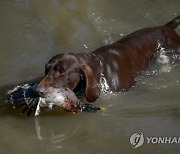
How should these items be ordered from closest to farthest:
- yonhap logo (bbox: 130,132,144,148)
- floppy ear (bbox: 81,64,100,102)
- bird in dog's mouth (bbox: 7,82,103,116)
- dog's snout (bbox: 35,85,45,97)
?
yonhap logo (bbox: 130,132,144,148) → dog's snout (bbox: 35,85,45,97) → bird in dog's mouth (bbox: 7,82,103,116) → floppy ear (bbox: 81,64,100,102)

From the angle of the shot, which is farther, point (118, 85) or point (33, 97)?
point (118, 85)

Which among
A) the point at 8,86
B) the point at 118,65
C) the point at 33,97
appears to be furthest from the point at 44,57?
the point at 33,97

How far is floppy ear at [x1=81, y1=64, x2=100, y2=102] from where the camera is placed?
19.0ft

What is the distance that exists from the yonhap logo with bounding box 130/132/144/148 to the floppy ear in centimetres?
76

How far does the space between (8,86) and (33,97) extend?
121 centimetres

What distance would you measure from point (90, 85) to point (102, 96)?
53 centimetres

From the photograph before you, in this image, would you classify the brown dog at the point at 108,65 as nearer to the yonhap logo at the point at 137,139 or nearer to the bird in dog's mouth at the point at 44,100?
the bird in dog's mouth at the point at 44,100

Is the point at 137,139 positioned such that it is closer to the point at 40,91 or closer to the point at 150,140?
the point at 150,140

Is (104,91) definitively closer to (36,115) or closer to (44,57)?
(36,115)

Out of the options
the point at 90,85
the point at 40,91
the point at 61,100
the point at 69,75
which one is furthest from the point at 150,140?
the point at 40,91

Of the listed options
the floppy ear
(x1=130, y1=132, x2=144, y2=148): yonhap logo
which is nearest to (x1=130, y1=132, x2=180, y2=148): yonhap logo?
(x1=130, y1=132, x2=144, y2=148): yonhap logo

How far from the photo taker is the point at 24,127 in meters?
5.71

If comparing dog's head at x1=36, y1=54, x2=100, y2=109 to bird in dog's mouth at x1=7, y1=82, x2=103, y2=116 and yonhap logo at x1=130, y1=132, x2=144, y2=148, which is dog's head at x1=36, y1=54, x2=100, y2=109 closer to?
bird in dog's mouth at x1=7, y1=82, x2=103, y2=116

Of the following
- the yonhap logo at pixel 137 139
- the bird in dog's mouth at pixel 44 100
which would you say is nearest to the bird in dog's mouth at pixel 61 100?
the bird in dog's mouth at pixel 44 100
